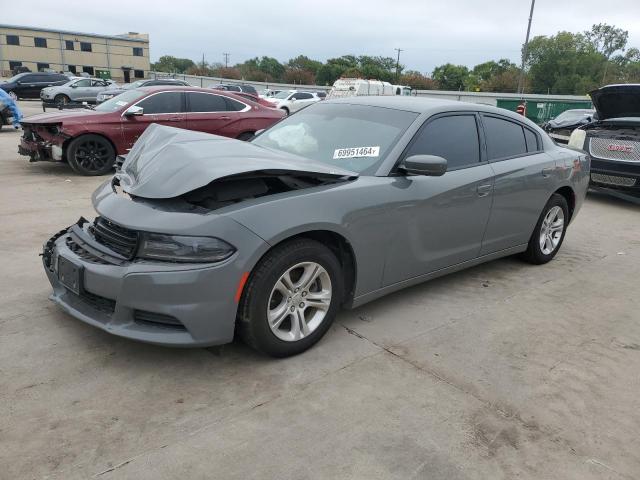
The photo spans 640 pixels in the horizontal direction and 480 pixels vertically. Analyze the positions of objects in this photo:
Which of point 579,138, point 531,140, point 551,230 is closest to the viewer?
point 531,140

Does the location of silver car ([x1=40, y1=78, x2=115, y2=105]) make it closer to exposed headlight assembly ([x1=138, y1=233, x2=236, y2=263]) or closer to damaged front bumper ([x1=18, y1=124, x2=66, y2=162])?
damaged front bumper ([x1=18, y1=124, x2=66, y2=162])

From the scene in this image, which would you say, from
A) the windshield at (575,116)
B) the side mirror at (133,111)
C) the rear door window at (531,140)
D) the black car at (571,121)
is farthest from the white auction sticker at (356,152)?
the windshield at (575,116)

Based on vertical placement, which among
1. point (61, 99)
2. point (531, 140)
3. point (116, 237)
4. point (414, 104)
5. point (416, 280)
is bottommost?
point (416, 280)

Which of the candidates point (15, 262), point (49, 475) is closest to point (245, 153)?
point (49, 475)

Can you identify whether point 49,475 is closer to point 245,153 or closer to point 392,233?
point 245,153

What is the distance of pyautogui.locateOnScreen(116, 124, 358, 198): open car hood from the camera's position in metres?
2.93

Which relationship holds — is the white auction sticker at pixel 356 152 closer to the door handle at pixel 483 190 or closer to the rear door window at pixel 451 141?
the rear door window at pixel 451 141

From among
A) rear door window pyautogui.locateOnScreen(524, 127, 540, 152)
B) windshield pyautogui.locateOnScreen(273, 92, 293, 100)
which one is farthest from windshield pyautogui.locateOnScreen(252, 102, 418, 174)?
windshield pyautogui.locateOnScreen(273, 92, 293, 100)

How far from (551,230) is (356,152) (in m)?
2.64

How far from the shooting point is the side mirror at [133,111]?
8727 millimetres

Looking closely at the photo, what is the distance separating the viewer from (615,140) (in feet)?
27.6

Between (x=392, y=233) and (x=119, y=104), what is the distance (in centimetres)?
723

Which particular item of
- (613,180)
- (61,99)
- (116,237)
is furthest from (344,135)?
(61,99)

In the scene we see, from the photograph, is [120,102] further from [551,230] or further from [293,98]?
[293,98]
